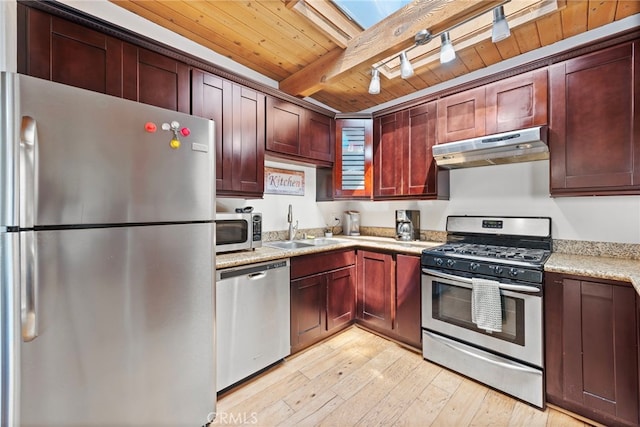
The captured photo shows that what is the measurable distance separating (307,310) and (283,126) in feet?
5.45

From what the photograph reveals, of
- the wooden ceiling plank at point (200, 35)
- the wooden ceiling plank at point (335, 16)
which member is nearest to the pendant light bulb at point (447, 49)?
the wooden ceiling plank at point (335, 16)

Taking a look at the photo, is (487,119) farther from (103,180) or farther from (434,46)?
(103,180)

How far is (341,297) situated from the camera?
2621 mm

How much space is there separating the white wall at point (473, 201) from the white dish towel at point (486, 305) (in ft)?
2.73

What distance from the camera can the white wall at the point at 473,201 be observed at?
1.80m

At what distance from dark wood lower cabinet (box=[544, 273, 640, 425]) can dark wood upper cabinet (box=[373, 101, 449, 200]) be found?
122cm

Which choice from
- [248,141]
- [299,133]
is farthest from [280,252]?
[299,133]

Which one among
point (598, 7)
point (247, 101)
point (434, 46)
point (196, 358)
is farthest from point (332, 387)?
point (598, 7)

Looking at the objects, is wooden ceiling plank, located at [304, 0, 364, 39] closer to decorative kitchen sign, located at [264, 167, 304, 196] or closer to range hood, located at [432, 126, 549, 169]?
range hood, located at [432, 126, 549, 169]

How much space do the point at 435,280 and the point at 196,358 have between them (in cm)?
177

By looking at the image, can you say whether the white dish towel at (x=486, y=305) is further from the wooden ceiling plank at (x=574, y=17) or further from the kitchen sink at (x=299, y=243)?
the wooden ceiling plank at (x=574, y=17)

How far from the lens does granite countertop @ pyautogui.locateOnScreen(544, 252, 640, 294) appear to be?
4.76 ft

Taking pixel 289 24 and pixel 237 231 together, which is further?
pixel 237 231

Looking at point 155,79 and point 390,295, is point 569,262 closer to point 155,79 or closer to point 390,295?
point 390,295
